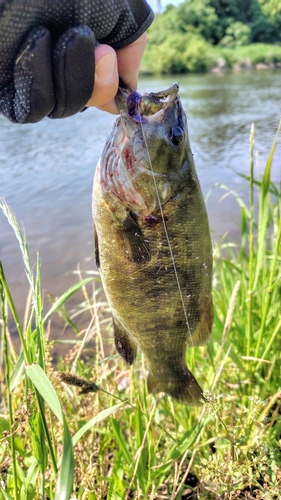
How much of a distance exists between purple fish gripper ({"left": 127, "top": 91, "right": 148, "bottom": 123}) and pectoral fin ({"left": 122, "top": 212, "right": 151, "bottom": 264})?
0.43m

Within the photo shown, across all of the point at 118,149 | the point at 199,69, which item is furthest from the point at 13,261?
the point at 199,69

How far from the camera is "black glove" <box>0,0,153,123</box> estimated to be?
1.41 metres

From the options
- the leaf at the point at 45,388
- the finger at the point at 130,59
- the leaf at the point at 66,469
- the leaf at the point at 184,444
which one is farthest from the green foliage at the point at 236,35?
the leaf at the point at 66,469

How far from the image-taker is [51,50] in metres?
1.46

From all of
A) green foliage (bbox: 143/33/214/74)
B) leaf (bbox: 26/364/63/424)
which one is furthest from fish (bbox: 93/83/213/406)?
green foliage (bbox: 143/33/214/74)

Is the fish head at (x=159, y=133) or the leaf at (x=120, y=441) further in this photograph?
the leaf at (x=120, y=441)

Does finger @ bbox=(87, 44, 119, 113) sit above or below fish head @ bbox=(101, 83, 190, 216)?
above

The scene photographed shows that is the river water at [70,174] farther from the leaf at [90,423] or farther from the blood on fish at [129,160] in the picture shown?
the leaf at [90,423]

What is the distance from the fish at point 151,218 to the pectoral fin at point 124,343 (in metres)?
0.21

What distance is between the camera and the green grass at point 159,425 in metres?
1.46

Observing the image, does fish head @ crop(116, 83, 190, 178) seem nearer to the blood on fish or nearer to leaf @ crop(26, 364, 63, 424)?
the blood on fish

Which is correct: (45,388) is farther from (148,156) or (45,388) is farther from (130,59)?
(130,59)

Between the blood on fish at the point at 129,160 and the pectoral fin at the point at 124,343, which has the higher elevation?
the blood on fish at the point at 129,160

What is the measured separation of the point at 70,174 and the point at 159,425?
8535mm
